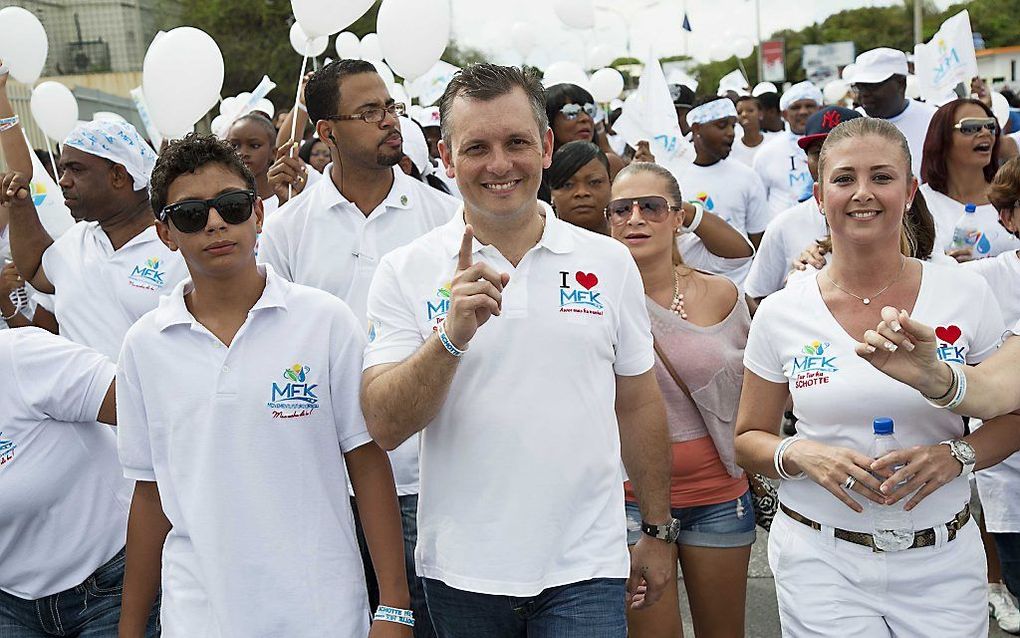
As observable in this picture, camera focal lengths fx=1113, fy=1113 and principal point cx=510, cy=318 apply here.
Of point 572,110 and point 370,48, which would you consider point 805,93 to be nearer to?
point 370,48

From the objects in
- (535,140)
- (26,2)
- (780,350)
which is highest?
(26,2)

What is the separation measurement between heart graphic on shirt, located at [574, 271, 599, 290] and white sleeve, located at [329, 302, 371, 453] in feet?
2.11

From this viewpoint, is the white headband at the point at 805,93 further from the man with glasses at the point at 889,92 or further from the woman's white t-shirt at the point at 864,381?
the woman's white t-shirt at the point at 864,381

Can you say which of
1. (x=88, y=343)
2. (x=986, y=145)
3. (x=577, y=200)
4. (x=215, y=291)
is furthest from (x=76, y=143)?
(x=986, y=145)

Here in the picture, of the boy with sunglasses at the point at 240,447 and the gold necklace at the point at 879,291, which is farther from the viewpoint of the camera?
the gold necklace at the point at 879,291

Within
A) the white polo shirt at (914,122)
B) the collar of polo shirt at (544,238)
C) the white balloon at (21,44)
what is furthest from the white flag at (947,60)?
the white balloon at (21,44)

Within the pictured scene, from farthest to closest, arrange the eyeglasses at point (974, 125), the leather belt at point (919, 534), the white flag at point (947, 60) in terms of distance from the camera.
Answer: the white flag at point (947, 60) → the eyeglasses at point (974, 125) → the leather belt at point (919, 534)

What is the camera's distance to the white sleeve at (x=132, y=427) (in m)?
3.08

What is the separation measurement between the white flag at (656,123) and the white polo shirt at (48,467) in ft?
16.0

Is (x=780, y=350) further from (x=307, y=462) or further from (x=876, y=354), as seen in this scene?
(x=307, y=462)

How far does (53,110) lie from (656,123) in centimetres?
519

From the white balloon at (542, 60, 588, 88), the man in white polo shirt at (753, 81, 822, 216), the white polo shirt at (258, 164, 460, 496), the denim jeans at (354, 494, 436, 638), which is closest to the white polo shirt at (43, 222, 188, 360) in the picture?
the white polo shirt at (258, 164, 460, 496)

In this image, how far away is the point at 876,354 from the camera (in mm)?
2902

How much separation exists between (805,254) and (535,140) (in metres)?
1.92
